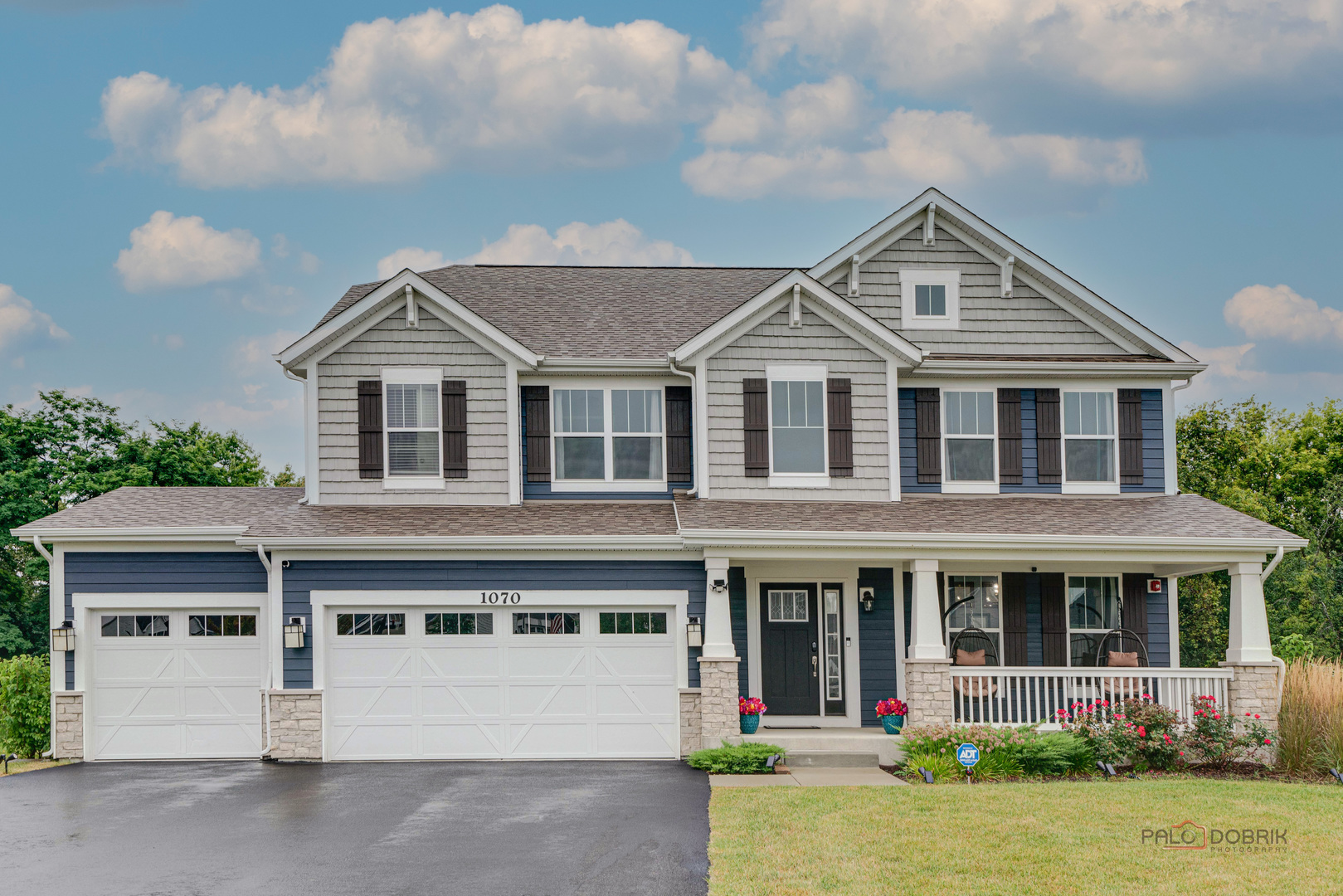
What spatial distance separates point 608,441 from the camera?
1612 centimetres

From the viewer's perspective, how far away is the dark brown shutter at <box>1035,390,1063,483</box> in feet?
54.2

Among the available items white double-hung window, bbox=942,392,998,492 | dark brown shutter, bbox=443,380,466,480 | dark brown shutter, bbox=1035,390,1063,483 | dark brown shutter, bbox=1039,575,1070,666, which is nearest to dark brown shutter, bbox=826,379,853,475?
white double-hung window, bbox=942,392,998,492

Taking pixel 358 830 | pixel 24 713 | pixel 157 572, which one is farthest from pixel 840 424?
pixel 24 713

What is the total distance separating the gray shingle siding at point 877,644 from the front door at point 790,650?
2.21ft

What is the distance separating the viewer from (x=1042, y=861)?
8484 mm

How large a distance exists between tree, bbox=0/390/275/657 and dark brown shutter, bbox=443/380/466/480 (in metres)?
15.4

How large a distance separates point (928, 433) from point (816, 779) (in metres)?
6.03

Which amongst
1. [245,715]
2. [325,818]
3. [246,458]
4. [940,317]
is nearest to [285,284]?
[246,458]

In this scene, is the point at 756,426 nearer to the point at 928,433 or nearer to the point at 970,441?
the point at 928,433

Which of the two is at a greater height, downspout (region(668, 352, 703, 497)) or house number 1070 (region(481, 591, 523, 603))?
downspout (region(668, 352, 703, 497))

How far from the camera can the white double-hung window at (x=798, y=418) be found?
1577 cm

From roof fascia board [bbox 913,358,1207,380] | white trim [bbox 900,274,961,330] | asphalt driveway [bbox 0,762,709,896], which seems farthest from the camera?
white trim [bbox 900,274,961,330]

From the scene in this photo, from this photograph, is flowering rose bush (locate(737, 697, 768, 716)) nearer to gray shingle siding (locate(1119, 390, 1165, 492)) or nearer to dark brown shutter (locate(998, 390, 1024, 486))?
dark brown shutter (locate(998, 390, 1024, 486))

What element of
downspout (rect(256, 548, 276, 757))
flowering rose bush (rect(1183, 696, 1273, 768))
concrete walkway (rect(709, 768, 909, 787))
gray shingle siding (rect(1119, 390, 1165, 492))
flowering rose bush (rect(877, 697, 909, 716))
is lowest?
concrete walkway (rect(709, 768, 909, 787))
